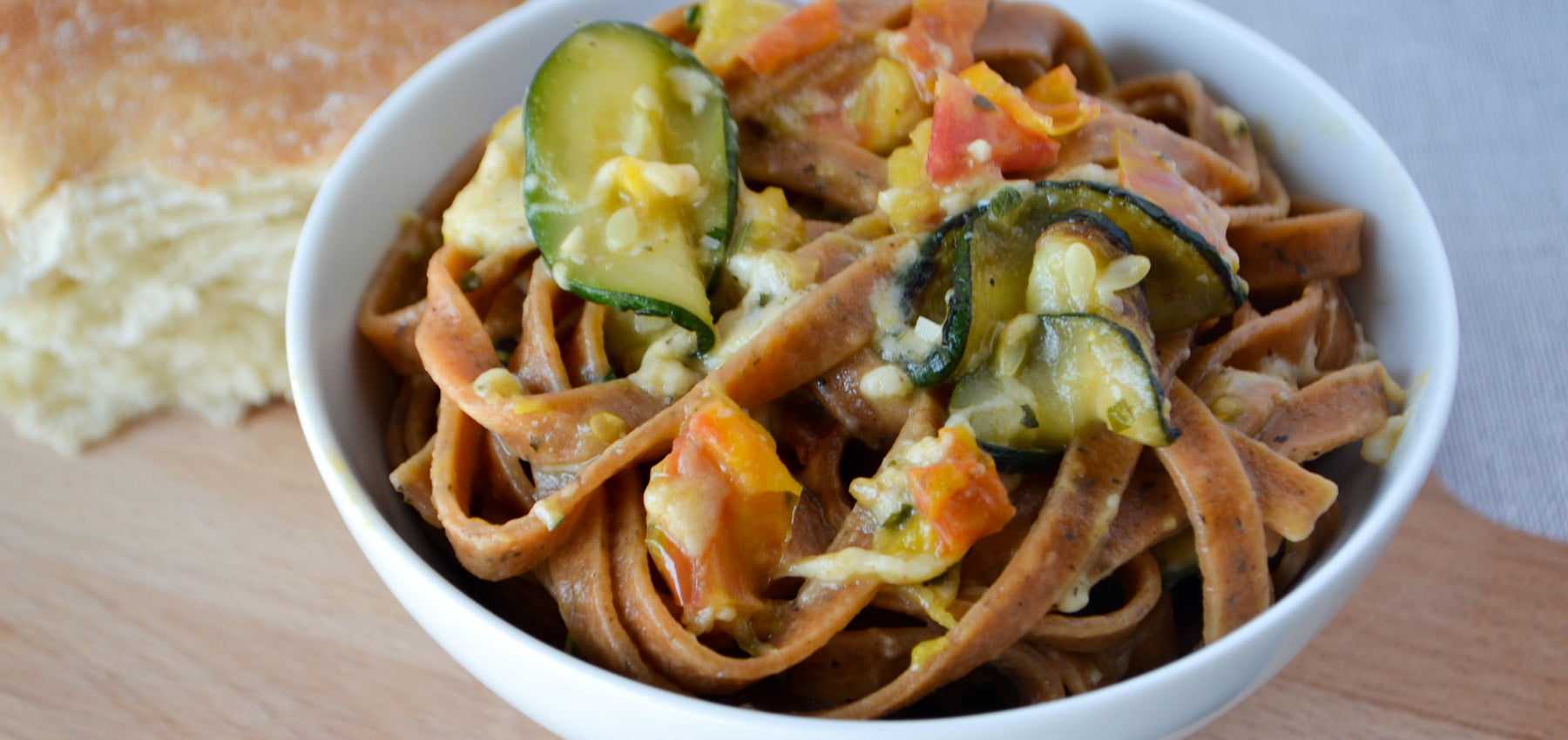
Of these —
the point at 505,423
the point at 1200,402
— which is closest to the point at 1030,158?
the point at 1200,402

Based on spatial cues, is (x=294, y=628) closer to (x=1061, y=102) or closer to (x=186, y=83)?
(x=186, y=83)

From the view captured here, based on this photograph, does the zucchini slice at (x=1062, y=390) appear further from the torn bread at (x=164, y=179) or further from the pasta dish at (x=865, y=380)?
the torn bread at (x=164, y=179)

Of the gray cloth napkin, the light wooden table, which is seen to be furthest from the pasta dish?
the gray cloth napkin

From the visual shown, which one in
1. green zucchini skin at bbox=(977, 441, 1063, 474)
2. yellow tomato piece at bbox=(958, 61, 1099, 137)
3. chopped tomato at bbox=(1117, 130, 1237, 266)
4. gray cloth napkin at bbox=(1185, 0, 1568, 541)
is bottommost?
gray cloth napkin at bbox=(1185, 0, 1568, 541)

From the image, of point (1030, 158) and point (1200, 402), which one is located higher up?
point (1030, 158)

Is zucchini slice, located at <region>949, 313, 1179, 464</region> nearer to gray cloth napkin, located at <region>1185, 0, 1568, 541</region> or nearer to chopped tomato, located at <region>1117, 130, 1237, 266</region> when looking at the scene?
chopped tomato, located at <region>1117, 130, 1237, 266</region>

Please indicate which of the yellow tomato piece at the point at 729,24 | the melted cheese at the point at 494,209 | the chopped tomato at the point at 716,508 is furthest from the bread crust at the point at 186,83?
the chopped tomato at the point at 716,508

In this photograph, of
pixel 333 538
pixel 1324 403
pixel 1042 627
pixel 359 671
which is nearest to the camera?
pixel 1042 627

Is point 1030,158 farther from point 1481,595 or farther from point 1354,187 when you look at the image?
point 1481,595
